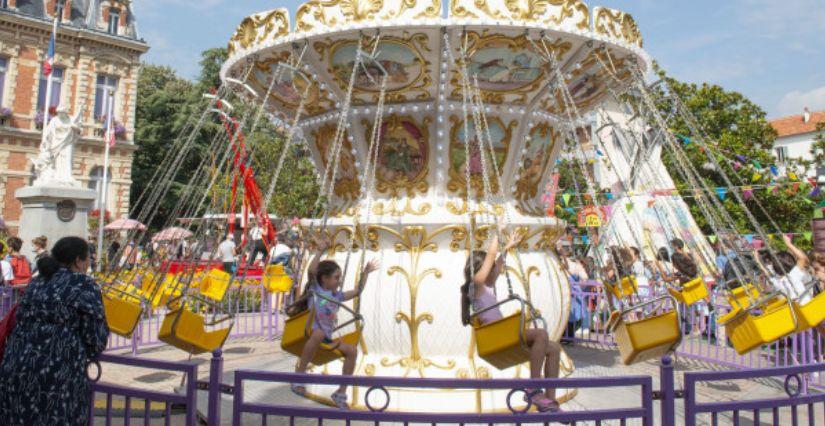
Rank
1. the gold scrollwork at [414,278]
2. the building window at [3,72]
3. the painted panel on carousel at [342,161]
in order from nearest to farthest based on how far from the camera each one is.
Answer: the gold scrollwork at [414,278] → the painted panel on carousel at [342,161] → the building window at [3,72]

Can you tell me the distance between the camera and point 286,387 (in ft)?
18.5

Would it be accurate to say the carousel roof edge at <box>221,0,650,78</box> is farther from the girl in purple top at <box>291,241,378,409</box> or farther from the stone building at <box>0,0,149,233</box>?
the stone building at <box>0,0,149,233</box>

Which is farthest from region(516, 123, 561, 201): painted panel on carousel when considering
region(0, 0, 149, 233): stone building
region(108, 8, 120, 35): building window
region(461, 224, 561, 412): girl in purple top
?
region(108, 8, 120, 35): building window

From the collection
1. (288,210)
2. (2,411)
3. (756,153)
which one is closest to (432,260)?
(2,411)

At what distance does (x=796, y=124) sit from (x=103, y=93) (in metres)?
50.2

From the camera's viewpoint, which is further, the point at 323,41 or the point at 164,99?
the point at 164,99

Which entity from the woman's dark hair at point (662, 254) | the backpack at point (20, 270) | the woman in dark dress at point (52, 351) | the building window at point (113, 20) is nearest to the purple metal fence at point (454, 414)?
the woman in dark dress at point (52, 351)

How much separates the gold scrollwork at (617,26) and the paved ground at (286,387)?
3.02m

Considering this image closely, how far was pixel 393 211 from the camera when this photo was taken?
18.0ft

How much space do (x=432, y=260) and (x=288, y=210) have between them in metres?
19.4

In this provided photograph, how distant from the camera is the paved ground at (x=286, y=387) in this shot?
5.01 metres

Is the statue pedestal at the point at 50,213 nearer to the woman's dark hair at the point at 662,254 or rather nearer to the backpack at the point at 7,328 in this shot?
the backpack at the point at 7,328

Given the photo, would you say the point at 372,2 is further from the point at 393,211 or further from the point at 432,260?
the point at 432,260

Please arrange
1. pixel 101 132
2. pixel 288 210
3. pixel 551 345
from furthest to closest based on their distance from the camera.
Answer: pixel 101 132 → pixel 288 210 → pixel 551 345
